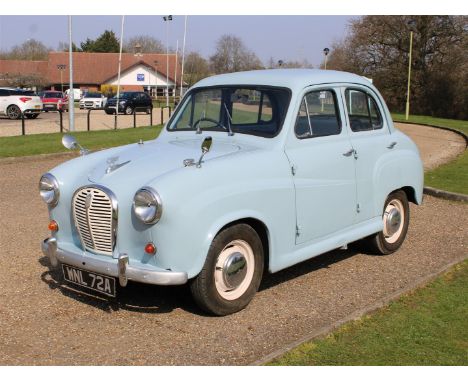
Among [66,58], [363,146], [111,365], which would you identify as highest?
[66,58]

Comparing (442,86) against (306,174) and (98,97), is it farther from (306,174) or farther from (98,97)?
(306,174)

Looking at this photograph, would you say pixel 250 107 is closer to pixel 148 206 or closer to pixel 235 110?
pixel 235 110

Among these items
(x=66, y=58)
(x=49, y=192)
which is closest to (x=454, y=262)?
(x=49, y=192)

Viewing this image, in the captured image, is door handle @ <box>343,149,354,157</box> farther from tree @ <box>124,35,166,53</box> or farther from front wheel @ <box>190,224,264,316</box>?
tree @ <box>124,35,166,53</box>

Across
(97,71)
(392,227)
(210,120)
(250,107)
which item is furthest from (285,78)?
(97,71)

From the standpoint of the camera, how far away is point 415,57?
46.2 metres

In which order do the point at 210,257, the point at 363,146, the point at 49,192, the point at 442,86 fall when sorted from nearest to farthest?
the point at 210,257 < the point at 49,192 < the point at 363,146 < the point at 442,86

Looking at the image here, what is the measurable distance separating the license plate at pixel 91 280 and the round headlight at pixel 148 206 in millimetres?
564

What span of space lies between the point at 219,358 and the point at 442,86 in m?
44.3

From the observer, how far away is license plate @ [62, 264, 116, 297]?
4145mm

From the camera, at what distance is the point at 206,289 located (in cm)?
416

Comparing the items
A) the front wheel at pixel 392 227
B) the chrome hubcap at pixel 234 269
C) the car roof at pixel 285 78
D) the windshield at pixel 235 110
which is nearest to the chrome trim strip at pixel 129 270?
the chrome hubcap at pixel 234 269

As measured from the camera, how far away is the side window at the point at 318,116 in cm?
500

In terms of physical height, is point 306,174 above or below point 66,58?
below
